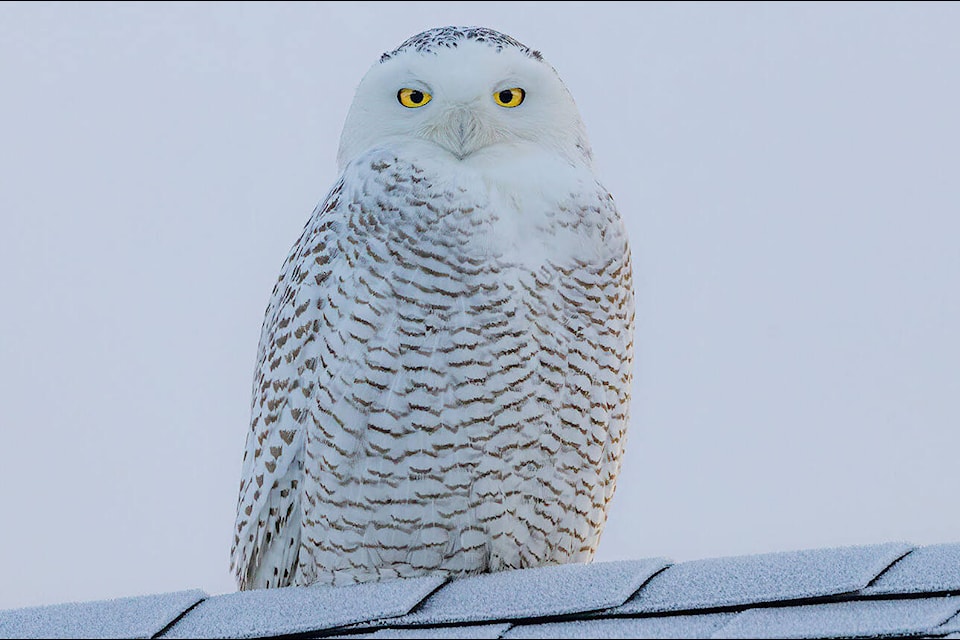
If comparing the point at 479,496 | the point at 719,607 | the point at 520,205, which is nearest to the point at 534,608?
the point at 719,607

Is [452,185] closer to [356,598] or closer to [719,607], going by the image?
[356,598]

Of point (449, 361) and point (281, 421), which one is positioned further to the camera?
point (281, 421)

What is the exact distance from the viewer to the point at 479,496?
1.78m

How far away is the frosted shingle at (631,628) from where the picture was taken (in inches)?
45.4

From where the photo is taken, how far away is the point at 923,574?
128cm

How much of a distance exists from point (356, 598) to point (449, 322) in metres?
0.47

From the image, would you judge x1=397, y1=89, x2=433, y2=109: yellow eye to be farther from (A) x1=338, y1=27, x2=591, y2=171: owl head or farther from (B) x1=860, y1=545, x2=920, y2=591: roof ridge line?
Answer: (B) x1=860, y1=545, x2=920, y2=591: roof ridge line

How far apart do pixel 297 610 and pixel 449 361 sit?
18.7 inches

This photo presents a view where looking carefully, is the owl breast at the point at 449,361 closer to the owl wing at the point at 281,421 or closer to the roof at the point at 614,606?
the owl wing at the point at 281,421

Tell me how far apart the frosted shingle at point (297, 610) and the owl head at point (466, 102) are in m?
0.63

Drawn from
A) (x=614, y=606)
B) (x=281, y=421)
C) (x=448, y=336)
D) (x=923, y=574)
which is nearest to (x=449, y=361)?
(x=448, y=336)

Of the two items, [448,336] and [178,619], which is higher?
[448,336]

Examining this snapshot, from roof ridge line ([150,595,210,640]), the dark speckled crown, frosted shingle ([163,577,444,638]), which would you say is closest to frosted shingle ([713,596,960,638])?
frosted shingle ([163,577,444,638])

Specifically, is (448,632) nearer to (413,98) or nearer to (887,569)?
(887,569)
